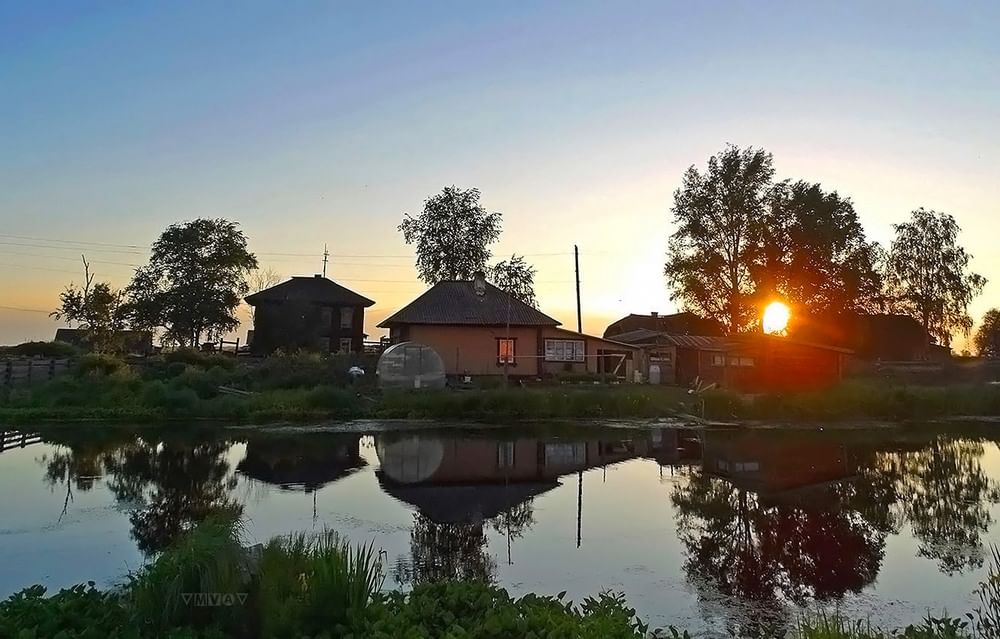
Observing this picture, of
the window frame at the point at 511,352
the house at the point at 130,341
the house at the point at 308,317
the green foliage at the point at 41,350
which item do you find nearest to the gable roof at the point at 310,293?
the house at the point at 308,317

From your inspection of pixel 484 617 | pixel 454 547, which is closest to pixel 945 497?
pixel 454 547

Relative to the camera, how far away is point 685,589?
Answer: 9156 mm

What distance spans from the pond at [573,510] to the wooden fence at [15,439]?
0.66ft

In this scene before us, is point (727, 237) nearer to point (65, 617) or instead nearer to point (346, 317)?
point (346, 317)

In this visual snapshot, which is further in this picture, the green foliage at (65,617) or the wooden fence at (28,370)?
the wooden fence at (28,370)

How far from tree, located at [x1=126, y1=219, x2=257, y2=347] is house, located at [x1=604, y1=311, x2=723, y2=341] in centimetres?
3034

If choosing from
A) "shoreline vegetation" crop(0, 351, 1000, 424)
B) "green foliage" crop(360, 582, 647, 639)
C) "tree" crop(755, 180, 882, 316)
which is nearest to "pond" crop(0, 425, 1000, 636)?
"green foliage" crop(360, 582, 647, 639)

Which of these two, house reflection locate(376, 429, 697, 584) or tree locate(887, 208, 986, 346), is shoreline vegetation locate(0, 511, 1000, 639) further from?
tree locate(887, 208, 986, 346)

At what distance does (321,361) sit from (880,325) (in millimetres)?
40832

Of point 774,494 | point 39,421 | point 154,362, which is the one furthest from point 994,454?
point 154,362

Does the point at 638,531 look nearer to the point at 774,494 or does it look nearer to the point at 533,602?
the point at 774,494

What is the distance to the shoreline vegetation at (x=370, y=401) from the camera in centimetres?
2689

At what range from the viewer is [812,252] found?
153 feet

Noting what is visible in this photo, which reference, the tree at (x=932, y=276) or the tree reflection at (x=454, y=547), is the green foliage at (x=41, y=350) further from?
the tree at (x=932, y=276)
